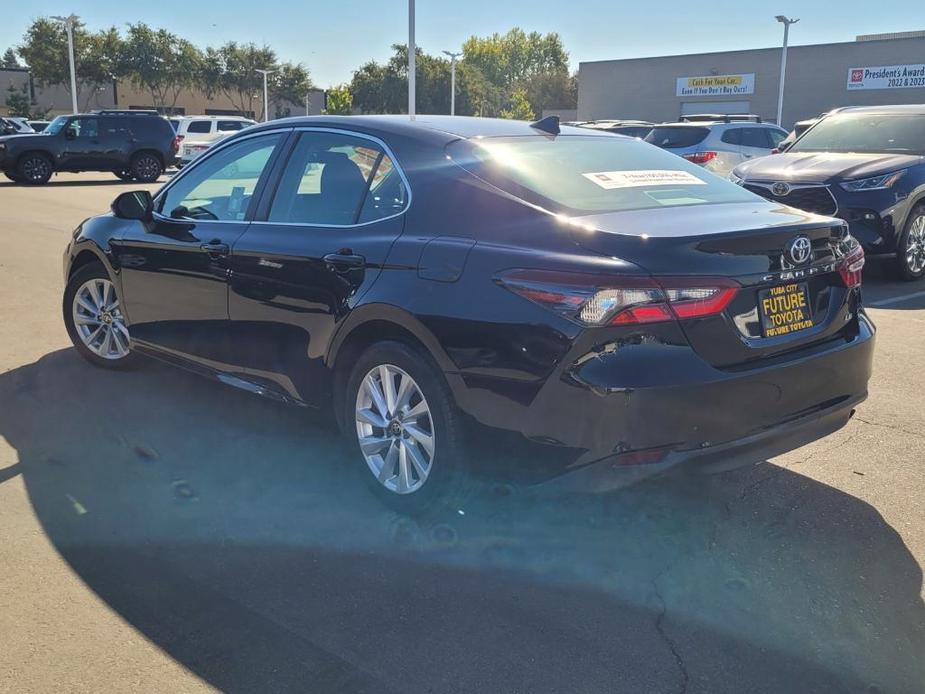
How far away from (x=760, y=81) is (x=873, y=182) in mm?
43260

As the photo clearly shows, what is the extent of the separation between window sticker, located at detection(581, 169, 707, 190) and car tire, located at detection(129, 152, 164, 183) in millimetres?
23501

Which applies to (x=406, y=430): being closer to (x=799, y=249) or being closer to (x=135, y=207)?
(x=799, y=249)

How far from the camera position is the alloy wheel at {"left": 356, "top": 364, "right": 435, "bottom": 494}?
355 cm

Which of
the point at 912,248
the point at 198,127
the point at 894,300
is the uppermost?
the point at 198,127

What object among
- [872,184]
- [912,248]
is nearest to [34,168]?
[872,184]

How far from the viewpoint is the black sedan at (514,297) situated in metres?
3.00

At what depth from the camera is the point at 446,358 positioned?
3.33 metres

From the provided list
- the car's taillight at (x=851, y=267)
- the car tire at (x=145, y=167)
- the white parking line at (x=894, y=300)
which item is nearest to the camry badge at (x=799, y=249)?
the car's taillight at (x=851, y=267)

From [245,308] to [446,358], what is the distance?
1.47 metres

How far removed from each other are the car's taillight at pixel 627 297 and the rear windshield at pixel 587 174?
470 mm

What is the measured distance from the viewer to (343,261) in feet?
12.4

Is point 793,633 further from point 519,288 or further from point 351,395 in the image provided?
point 351,395

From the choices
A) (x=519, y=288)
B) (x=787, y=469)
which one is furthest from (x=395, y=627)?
(x=787, y=469)

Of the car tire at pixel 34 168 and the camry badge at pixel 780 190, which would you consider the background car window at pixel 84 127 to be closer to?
the car tire at pixel 34 168
